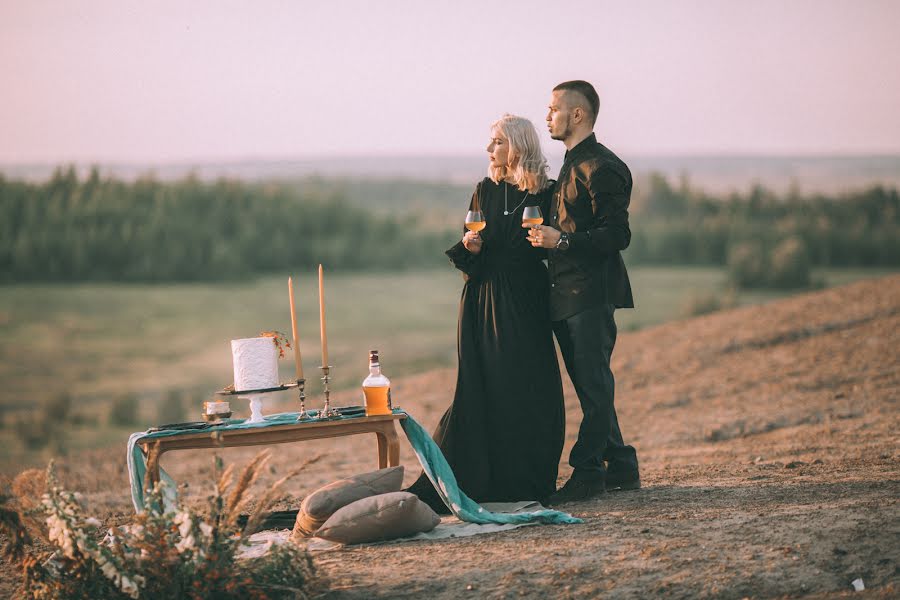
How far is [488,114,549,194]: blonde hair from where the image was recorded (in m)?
5.12

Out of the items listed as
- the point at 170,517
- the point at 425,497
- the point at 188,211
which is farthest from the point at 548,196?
the point at 188,211

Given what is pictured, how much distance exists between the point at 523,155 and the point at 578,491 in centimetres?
172

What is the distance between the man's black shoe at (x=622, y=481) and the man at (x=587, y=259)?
0.42 ft

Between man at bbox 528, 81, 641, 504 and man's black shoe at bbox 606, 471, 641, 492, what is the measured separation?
13cm

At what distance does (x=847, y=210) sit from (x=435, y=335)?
992 centimetres

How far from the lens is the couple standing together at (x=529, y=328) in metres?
5.10

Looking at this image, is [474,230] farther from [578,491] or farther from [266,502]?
[266,502]

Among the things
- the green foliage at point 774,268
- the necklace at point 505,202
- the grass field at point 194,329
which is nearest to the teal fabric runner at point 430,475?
the necklace at point 505,202

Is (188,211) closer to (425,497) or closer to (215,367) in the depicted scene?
(215,367)

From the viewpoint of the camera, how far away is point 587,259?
5.04 meters

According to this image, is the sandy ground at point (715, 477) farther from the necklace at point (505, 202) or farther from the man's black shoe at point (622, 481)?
the necklace at point (505, 202)

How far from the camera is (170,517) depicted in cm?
363

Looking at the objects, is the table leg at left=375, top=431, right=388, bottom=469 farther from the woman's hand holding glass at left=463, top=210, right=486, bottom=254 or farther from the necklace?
the necklace

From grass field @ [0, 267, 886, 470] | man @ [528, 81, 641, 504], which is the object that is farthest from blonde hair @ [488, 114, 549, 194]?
grass field @ [0, 267, 886, 470]
